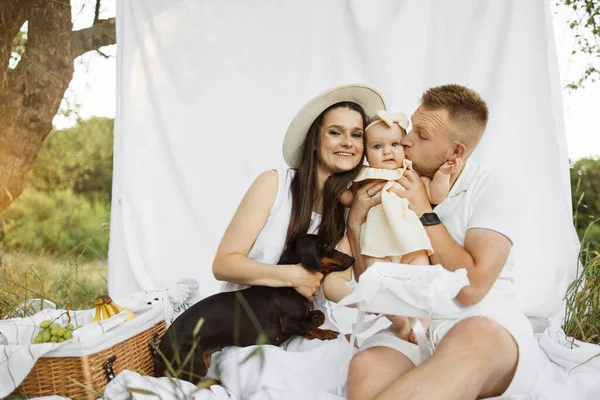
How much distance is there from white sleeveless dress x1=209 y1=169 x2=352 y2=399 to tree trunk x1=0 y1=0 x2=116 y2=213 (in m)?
3.10

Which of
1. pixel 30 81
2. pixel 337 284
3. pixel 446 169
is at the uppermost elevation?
pixel 30 81

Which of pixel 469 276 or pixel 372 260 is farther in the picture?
pixel 372 260

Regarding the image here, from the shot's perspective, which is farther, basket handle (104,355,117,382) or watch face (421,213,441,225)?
basket handle (104,355,117,382)

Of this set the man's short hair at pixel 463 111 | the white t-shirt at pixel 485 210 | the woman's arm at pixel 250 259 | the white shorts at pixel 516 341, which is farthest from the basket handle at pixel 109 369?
the man's short hair at pixel 463 111

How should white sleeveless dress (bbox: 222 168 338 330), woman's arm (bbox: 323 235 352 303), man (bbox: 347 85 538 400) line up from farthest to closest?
white sleeveless dress (bbox: 222 168 338 330) < woman's arm (bbox: 323 235 352 303) < man (bbox: 347 85 538 400)

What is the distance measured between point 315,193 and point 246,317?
26.3 inches

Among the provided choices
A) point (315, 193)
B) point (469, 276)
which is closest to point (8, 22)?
point (315, 193)

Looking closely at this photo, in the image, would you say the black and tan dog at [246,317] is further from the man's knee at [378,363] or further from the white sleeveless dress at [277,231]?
the man's knee at [378,363]

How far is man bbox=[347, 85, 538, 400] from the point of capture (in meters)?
1.99

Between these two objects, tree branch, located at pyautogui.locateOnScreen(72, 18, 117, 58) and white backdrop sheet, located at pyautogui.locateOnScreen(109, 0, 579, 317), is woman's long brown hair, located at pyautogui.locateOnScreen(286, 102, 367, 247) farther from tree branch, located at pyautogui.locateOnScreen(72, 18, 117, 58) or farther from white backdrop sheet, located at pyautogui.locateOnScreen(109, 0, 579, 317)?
tree branch, located at pyautogui.locateOnScreen(72, 18, 117, 58)

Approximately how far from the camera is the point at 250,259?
8.71 ft

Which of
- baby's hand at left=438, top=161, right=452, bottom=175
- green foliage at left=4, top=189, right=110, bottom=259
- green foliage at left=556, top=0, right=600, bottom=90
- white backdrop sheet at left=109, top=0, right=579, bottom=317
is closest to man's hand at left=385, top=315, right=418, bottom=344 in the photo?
baby's hand at left=438, top=161, right=452, bottom=175

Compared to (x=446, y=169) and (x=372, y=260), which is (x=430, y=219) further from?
(x=372, y=260)

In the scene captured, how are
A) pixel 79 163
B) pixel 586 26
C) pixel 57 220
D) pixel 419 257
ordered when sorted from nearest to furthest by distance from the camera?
1. pixel 419 257
2. pixel 586 26
3. pixel 57 220
4. pixel 79 163
